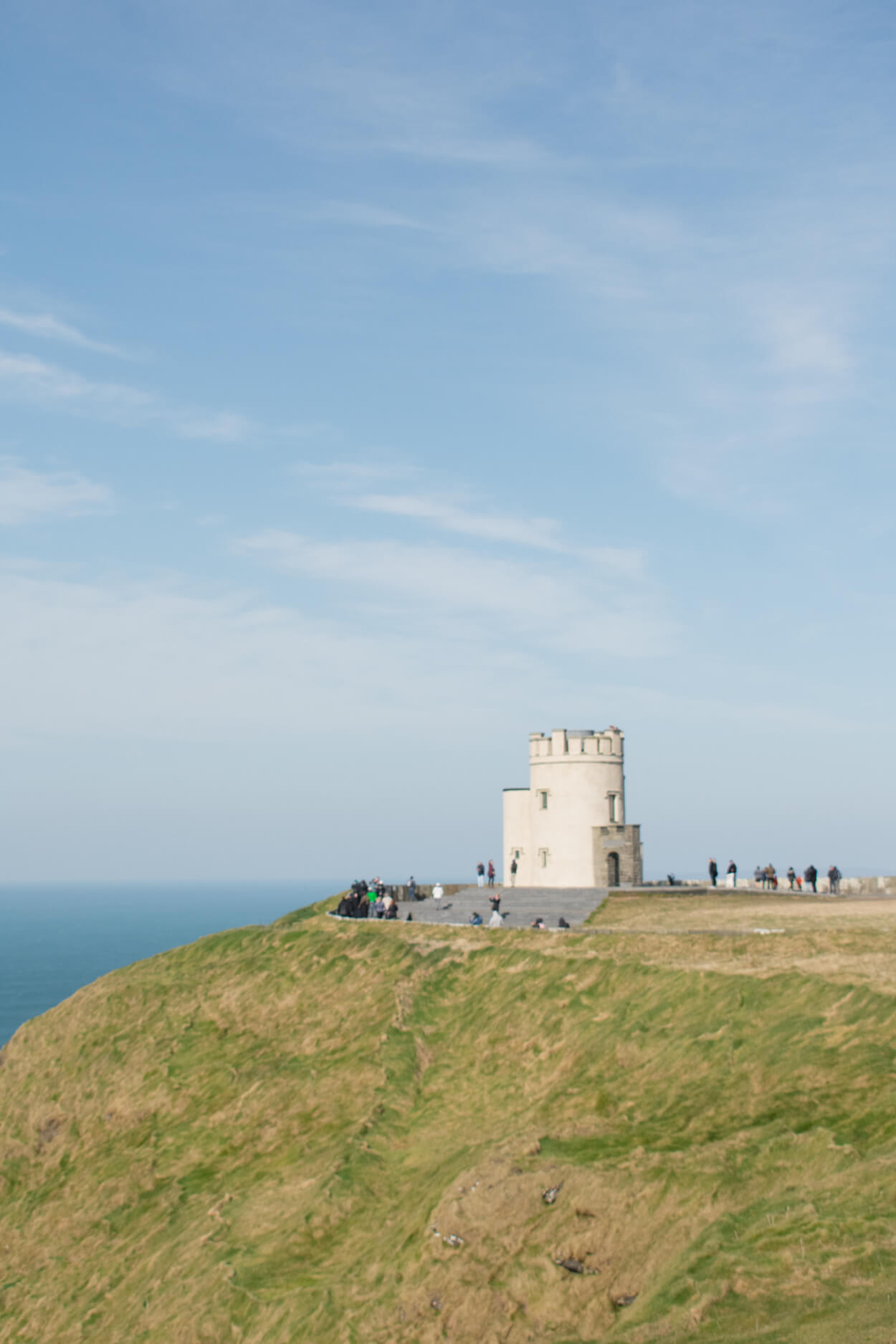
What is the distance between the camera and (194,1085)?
40188 mm

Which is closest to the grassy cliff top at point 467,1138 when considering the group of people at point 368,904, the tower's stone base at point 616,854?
the group of people at point 368,904

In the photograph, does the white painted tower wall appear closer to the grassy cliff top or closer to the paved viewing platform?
the paved viewing platform

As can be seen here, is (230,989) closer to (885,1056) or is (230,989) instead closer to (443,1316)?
A: (443,1316)

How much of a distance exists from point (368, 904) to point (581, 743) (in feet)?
60.6

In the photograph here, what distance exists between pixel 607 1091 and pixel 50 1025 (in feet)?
93.0

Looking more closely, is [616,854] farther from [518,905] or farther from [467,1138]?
[467,1138]

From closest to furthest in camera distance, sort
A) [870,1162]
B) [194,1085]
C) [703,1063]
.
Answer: [870,1162], [703,1063], [194,1085]

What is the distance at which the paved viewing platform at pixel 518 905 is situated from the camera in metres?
50.5

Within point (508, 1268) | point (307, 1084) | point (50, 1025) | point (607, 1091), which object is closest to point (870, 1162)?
point (508, 1268)

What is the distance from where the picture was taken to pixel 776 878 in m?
63.2

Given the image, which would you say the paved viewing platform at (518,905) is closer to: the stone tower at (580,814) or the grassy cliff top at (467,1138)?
the stone tower at (580,814)

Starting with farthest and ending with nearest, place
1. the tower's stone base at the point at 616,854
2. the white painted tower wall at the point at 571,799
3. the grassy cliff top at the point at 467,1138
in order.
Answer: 1. the white painted tower wall at the point at 571,799
2. the tower's stone base at the point at 616,854
3. the grassy cliff top at the point at 467,1138

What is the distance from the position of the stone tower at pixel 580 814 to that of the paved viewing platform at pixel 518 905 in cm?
158

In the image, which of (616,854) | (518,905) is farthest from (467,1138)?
(616,854)
